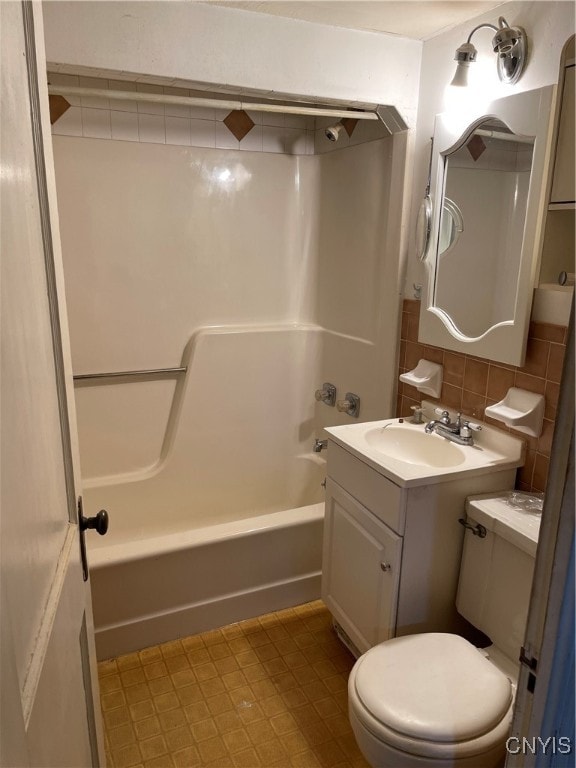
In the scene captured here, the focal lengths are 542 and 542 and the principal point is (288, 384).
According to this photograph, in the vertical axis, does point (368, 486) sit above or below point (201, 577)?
above

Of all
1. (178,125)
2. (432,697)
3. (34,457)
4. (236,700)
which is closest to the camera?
(34,457)

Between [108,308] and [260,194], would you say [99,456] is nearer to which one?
[108,308]

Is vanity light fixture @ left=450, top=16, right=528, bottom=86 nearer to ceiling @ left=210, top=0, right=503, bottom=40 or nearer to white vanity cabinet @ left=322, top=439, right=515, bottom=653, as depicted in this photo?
ceiling @ left=210, top=0, right=503, bottom=40

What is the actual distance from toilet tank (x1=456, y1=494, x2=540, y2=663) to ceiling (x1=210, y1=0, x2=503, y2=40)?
1.56m

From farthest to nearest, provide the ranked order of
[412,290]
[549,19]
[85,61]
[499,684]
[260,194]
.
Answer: [260,194] < [412,290] < [85,61] < [549,19] < [499,684]

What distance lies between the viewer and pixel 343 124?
2.57m

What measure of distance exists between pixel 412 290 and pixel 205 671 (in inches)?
64.8

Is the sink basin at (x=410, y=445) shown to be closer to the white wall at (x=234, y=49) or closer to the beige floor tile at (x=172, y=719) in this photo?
the beige floor tile at (x=172, y=719)

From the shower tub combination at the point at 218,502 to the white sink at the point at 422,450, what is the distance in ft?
1.59

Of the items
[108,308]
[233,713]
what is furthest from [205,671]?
[108,308]

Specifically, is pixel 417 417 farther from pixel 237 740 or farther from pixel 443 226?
pixel 237 740

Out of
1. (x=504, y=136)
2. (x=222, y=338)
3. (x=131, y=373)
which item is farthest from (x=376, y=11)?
(x=131, y=373)

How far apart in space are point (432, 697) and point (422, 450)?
33.2 inches

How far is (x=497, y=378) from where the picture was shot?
5.97ft
